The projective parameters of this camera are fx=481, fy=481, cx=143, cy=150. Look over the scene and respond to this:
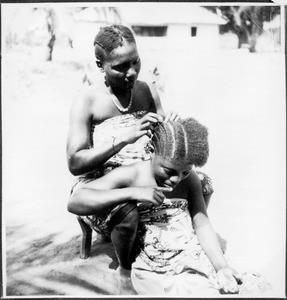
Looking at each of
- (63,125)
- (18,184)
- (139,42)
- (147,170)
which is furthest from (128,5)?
(18,184)

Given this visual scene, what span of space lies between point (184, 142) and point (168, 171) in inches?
5.0

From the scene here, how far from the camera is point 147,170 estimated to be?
1773 millimetres

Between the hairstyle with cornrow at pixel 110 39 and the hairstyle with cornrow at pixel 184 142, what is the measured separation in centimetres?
35

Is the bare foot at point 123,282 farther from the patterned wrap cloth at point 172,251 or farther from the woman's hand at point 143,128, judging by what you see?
the woman's hand at point 143,128

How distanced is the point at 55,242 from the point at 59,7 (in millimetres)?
948

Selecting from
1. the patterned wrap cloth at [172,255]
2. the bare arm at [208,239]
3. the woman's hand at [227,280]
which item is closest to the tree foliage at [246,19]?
the bare arm at [208,239]

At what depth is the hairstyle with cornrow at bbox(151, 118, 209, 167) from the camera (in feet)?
5.32

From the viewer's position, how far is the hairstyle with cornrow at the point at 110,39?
1.75 metres

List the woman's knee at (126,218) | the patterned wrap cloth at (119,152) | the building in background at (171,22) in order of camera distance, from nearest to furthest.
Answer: the woman's knee at (126,218)
the patterned wrap cloth at (119,152)
the building in background at (171,22)

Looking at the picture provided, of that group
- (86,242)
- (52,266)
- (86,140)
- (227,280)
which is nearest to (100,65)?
(86,140)

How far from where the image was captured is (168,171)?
168 centimetres

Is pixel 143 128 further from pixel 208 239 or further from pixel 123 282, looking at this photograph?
pixel 123 282

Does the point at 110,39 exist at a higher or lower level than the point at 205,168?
higher

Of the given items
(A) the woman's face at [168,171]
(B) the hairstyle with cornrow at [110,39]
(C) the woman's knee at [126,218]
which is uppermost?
(B) the hairstyle with cornrow at [110,39]
